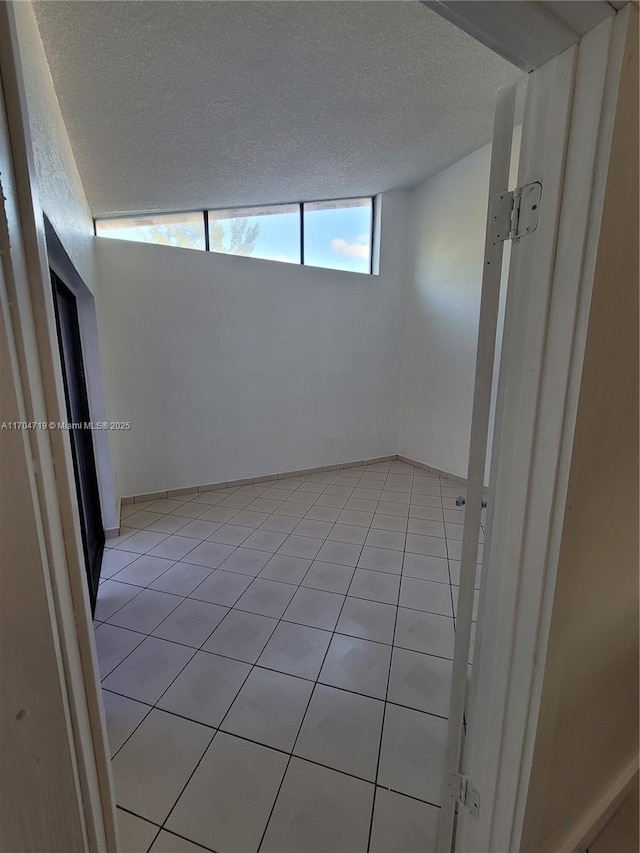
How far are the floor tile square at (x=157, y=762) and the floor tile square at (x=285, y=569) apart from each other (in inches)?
38.6

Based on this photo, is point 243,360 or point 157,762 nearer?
point 157,762

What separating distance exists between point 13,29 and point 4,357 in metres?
0.46

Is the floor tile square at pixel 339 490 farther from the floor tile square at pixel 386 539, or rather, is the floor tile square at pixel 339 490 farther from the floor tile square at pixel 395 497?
the floor tile square at pixel 386 539

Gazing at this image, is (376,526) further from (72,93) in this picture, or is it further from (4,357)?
(72,93)

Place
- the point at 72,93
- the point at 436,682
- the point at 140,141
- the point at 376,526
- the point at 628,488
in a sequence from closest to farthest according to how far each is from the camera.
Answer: the point at 628,488 → the point at 436,682 → the point at 72,93 → the point at 140,141 → the point at 376,526


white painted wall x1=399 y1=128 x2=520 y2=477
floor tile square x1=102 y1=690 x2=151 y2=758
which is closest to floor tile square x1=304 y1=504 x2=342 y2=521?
white painted wall x1=399 y1=128 x2=520 y2=477

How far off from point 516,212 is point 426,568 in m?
2.24

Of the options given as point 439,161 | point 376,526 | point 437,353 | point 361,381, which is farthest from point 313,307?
point 376,526

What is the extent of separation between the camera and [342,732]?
1.33 m

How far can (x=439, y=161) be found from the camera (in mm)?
3619

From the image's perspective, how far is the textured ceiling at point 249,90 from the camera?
1.64 metres

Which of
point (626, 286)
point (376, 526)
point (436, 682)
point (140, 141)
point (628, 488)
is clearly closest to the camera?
point (626, 286)

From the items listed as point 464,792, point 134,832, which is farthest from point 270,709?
point 464,792

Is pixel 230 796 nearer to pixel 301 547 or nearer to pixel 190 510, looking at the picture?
pixel 301 547
